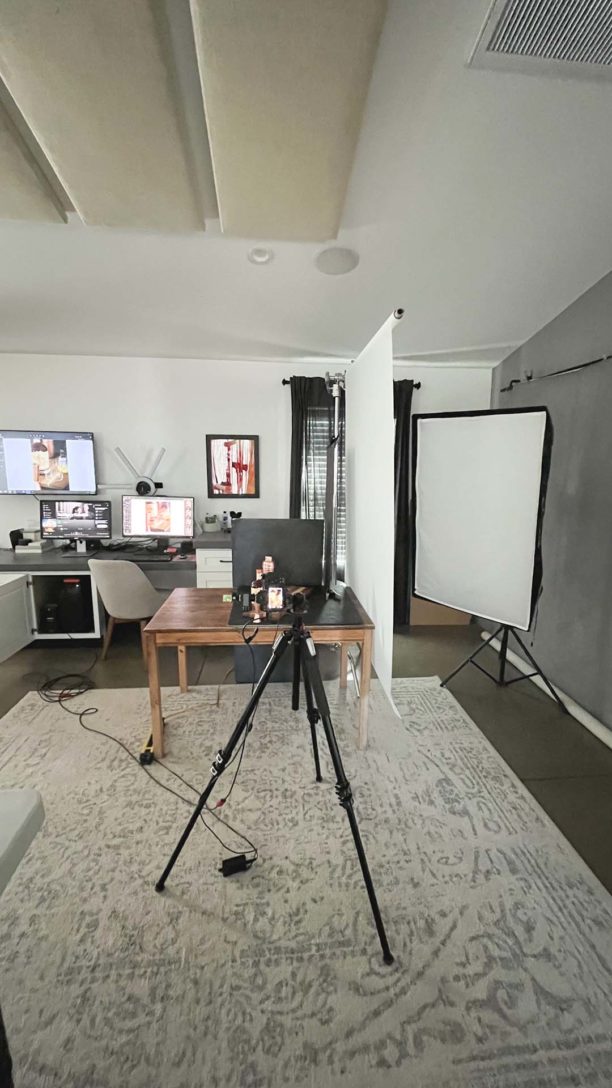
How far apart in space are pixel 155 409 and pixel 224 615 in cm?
231

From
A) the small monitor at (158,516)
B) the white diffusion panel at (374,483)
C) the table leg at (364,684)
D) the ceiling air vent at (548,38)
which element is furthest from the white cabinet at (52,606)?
the ceiling air vent at (548,38)

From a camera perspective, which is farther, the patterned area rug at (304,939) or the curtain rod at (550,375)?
the curtain rod at (550,375)

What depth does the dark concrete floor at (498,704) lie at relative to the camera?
1643mm

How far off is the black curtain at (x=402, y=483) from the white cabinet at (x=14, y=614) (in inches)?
115

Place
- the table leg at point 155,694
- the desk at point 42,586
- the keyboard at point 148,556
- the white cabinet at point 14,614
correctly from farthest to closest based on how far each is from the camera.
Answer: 1. the keyboard at point 148,556
2. the desk at point 42,586
3. the white cabinet at point 14,614
4. the table leg at point 155,694

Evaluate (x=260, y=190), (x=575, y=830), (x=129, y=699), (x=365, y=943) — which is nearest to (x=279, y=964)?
(x=365, y=943)

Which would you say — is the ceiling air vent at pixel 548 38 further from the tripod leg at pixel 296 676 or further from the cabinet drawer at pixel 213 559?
the cabinet drawer at pixel 213 559

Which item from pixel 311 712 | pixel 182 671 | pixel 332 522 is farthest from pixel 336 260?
pixel 182 671

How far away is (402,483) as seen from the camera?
3.50 meters

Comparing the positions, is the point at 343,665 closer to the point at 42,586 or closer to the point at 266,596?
the point at 266,596

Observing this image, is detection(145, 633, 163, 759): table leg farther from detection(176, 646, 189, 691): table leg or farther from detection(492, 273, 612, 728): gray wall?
detection(492, 273, 612, 728): gray wall

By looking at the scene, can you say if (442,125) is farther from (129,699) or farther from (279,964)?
(129,699)

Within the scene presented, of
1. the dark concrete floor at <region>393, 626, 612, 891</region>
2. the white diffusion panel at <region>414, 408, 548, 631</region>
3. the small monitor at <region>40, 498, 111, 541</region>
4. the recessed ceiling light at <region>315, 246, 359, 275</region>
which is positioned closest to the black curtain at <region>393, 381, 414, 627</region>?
the dark concrete floor at <region>393, 626, 612, 891</region>

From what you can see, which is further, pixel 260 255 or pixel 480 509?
pixel 480 509
